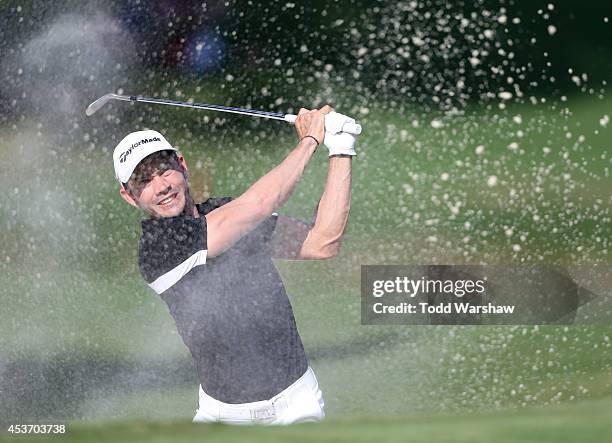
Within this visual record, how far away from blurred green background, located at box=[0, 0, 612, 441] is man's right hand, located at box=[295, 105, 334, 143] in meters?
0.14

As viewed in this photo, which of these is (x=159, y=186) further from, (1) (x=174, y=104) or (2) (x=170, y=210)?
(1) (x=174, y=104)

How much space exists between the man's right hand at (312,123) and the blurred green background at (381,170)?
5.5 inches

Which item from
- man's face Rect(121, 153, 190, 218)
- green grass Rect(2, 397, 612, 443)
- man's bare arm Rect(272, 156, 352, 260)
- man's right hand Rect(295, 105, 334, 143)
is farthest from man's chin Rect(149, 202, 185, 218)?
green grass Rect(2, 397, 612, 443)

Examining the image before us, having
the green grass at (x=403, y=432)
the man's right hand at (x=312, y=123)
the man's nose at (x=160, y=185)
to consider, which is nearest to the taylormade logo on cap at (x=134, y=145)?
the man's nose at (x=160, y=185)

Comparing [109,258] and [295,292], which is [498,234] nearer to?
[295,292]

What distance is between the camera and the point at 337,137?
2.43 m

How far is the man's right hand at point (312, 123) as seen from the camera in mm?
2461

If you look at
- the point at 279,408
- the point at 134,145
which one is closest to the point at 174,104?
the point at 134,145

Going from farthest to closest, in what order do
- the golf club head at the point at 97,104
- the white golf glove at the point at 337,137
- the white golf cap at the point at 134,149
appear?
the golf club head at the point at 97,104
the white golf cap at the point at 134,149
the white golf glove at the point at 337,137

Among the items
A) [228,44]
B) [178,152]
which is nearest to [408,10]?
[228,44]

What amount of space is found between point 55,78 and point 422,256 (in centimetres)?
110

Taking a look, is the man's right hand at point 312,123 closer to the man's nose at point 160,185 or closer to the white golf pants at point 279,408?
the man's nose at point 160,185

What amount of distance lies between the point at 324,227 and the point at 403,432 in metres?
0.78

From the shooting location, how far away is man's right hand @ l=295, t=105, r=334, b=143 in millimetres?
2461
